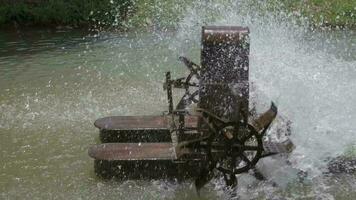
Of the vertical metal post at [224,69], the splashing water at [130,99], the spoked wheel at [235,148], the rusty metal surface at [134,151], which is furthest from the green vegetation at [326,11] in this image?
the spoked wheel at [235,148]

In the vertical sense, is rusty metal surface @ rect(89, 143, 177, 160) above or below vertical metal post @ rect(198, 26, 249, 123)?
below

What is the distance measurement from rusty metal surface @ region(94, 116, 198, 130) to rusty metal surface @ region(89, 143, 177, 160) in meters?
0.70

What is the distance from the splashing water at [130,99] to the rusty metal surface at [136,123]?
534 mm

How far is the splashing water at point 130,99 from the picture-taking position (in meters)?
7.11

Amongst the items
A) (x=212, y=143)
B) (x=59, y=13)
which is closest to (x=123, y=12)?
(x=59, y=13)

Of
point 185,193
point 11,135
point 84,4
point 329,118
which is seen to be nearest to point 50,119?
point 11,135

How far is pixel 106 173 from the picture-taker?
7.24 metres

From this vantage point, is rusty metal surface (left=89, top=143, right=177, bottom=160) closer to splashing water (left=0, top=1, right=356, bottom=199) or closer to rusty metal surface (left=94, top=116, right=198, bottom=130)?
splashing water (left=0, top=1, right=356, bottom=199)

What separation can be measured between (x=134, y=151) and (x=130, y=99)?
12.6 feet

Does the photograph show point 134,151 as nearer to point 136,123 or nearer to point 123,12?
point 136,123

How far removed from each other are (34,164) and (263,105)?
13.2ft

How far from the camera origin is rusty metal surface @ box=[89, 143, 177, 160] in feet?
23.6

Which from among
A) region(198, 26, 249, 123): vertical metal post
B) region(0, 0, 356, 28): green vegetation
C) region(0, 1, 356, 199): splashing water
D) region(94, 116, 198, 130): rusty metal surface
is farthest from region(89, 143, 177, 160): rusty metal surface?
region(0, 0, 356, 28): green vegetation

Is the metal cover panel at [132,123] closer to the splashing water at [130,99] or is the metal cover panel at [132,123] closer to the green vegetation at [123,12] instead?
the splashing water at [130,99]
